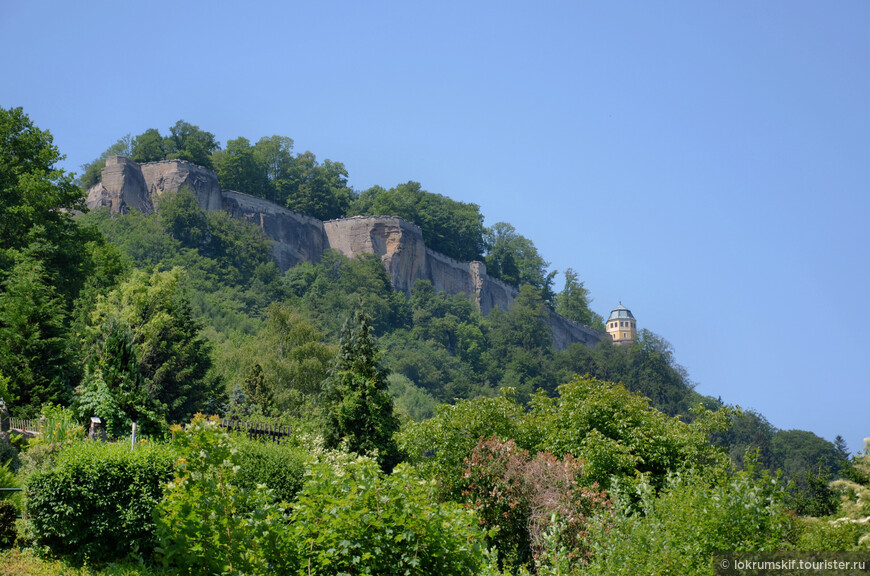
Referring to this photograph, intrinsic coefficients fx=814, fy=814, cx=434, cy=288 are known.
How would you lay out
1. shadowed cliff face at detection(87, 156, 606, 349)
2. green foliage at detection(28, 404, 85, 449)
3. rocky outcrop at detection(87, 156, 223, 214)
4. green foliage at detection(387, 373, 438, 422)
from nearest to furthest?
1. green foliage at detection(28, 404, 85, 449)
2. green foliage at detection(387, 373, 438, 422)
3. rocky outcrop at detection(87, 156, 223, 214)
4. shadowed cliff face at detection(87, 156, 606, 349)

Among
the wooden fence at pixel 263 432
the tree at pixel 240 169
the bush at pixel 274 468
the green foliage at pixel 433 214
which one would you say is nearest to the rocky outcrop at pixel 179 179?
the tree at pixel 240 169

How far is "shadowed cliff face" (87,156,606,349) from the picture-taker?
6925 cm

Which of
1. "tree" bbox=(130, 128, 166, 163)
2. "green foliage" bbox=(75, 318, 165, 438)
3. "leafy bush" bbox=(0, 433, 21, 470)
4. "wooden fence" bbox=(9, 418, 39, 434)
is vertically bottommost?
"leafy bush" bbox=(0, 433, 21, 470)

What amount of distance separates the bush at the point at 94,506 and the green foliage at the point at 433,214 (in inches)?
3092

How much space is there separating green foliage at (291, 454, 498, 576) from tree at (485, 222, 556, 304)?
9614 cm

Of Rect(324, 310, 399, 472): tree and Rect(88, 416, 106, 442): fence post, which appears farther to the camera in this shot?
Rect(324, 310, 399, 472): tree

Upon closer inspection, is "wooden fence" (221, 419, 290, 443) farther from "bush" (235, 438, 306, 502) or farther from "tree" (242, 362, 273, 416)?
"tree" (242, 362, 273, 416)

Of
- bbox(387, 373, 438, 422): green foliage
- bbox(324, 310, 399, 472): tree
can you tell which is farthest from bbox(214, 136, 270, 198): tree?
bbox(324, 310, 399, 472): tree

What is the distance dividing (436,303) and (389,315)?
6826 mm

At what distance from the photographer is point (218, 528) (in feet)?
21.8

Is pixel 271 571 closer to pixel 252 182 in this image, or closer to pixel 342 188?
pixel 252 182

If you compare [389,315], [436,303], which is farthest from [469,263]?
[389,315]

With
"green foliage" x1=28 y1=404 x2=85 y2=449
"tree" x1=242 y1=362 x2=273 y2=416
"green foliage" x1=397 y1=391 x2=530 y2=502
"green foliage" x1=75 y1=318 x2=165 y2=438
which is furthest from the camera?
"tree" x1=242 y1=362 x2=273 y2=416

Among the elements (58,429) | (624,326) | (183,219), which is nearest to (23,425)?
(58,429)
